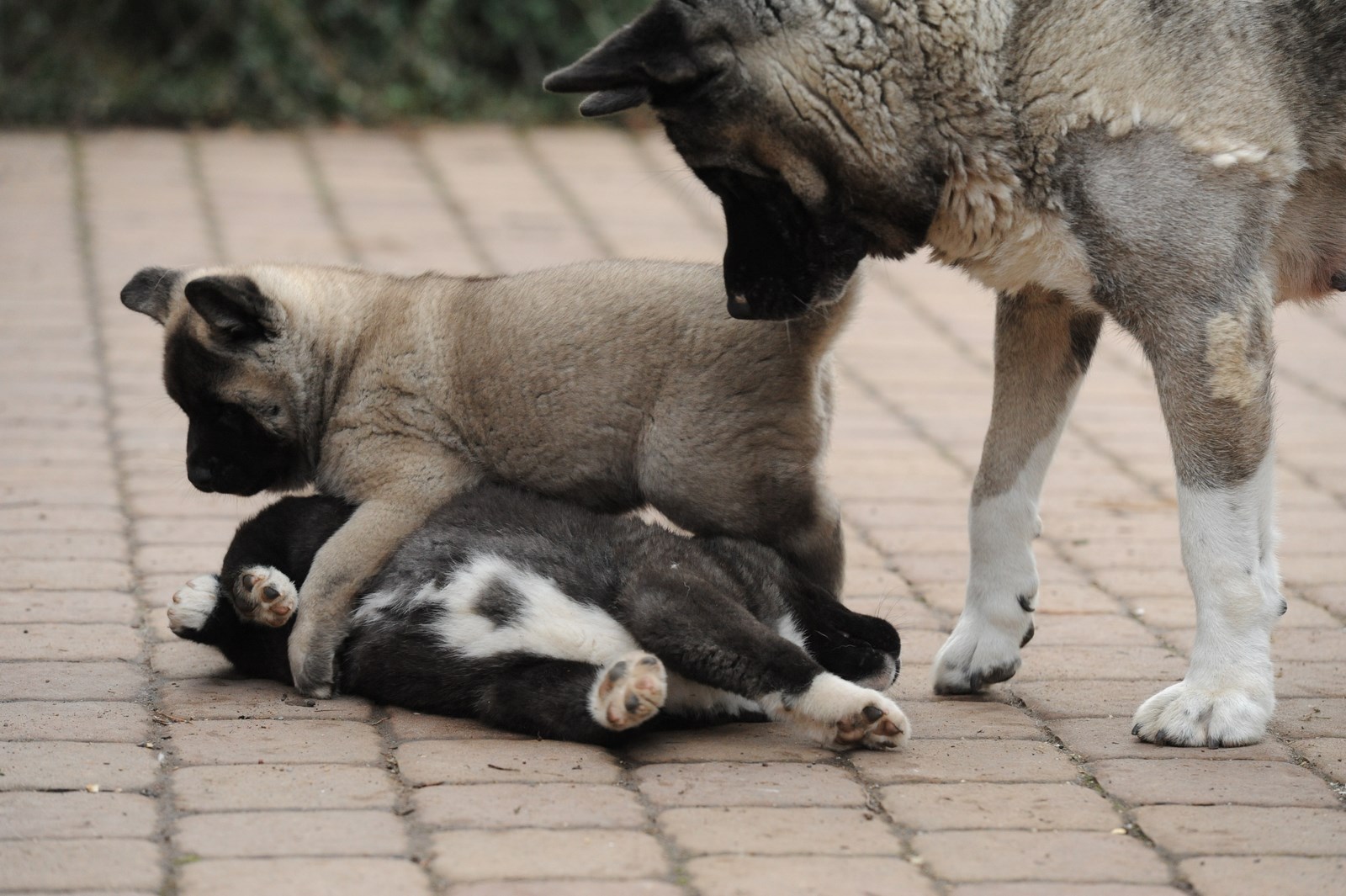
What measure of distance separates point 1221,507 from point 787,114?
1.35 metres

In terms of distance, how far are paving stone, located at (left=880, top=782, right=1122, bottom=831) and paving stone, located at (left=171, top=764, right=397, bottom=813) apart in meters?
1.06

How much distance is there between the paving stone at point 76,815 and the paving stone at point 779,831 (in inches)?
40.4

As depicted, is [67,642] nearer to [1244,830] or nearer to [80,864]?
[80,864]

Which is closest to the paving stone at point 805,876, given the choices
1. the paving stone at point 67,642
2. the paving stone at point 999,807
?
the paving stone at point 999,807

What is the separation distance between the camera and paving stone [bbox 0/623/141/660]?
4520 mm

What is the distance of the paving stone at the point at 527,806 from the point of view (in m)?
3.52

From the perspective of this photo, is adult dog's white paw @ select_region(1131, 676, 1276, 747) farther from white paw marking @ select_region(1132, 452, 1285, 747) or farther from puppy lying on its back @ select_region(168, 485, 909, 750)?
puppy lying on its back @ select_region(168, 485, 909, 750)

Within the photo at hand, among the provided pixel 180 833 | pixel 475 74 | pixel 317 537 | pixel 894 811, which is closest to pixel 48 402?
pixel 317 537

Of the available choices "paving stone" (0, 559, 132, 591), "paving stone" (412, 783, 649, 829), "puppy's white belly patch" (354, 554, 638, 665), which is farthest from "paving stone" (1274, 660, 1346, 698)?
"paving stone" (0, 559, 132, 591)

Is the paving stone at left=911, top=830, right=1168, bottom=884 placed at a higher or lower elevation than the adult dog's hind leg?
higher

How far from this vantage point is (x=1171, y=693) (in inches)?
163

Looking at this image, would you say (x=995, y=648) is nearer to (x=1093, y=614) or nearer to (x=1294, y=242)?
(x=1093, y=614)

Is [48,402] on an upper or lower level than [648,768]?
lower

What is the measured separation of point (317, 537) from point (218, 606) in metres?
0.32
